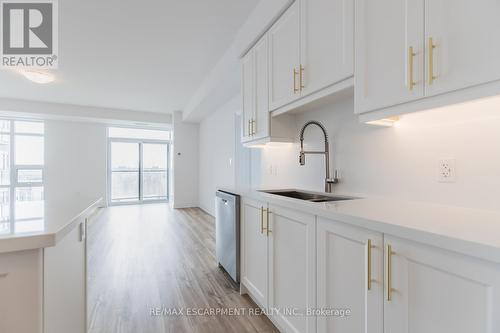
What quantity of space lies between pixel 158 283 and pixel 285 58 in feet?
7.99

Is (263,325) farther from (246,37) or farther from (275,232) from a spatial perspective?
(246,37)

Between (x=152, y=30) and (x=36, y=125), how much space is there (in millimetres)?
6051

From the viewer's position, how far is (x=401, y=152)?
1476 millimetres

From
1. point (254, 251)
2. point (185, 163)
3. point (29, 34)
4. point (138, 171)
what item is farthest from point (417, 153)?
point (138, 171)

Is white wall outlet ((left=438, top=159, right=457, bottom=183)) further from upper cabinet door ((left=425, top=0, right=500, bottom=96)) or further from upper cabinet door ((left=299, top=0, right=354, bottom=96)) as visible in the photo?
upper cabinet door ((left=299, top=0, right=354, bottom=96))

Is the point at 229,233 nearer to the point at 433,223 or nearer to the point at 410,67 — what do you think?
the point at 433,223

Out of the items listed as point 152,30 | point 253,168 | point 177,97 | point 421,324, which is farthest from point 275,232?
point 177,97

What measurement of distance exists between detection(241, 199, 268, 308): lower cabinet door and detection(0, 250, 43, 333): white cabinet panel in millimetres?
1305

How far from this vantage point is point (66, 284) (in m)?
1.05

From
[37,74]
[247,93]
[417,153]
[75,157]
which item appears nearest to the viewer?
[417,153]

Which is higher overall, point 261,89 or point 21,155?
point 261,89

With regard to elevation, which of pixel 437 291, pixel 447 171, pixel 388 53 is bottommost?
pixel 437 291

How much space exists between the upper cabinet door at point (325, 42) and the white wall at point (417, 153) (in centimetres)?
38

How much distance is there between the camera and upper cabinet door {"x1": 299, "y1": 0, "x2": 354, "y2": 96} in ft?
4.48
